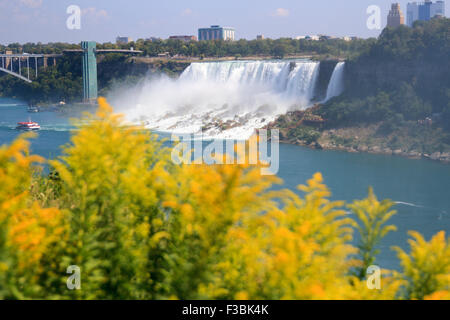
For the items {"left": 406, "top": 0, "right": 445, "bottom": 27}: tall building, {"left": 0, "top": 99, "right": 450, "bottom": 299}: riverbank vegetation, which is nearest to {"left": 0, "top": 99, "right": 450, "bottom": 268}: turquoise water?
{"left": 0, "top": 99, "right": 450, "bottom": 299}: riverbank vegetation

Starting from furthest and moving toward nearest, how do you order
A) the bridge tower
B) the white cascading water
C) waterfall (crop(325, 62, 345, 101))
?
the bridge tower, the white cascading water, waterfall (crop(325, 62, 345, 101))

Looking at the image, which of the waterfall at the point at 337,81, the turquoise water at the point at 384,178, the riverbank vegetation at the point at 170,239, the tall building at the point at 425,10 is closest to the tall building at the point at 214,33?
the tall building at the point at 425,10

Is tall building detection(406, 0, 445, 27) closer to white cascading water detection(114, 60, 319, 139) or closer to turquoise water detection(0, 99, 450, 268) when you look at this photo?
white cascading water detection(114, 60, 319, 139)

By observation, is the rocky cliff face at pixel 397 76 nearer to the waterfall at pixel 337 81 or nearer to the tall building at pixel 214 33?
the waterfall at pixel 337 81
